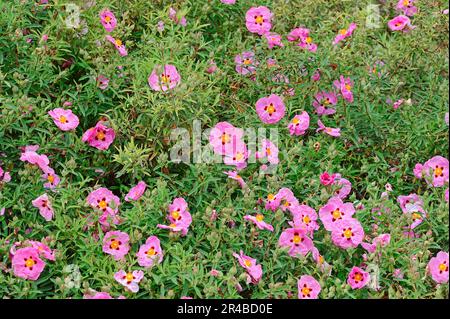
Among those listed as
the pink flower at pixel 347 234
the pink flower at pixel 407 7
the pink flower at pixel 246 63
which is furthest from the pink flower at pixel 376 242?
the pink flower at pixel 407 7

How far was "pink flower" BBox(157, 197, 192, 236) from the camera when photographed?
3.10 m

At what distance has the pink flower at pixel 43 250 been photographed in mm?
2998

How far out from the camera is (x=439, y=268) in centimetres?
306

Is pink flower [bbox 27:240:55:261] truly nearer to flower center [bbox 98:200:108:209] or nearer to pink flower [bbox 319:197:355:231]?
flower center [bbox 98:200:108:209]

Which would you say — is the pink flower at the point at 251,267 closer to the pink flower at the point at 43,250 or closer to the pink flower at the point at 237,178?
the pink flower at the point at 237,178

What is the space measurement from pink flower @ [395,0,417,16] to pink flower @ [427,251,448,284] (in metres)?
1.72

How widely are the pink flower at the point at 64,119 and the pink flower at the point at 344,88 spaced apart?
117 centimetres

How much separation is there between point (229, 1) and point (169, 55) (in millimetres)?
567

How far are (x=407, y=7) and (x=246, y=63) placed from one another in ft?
3.46

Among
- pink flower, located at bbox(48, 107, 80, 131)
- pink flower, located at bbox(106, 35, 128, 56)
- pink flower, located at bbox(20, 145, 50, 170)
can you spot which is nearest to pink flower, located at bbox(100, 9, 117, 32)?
pink flower, located at bbox(106, 35, 128, 56)

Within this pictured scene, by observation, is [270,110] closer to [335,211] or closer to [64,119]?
[335,211]
